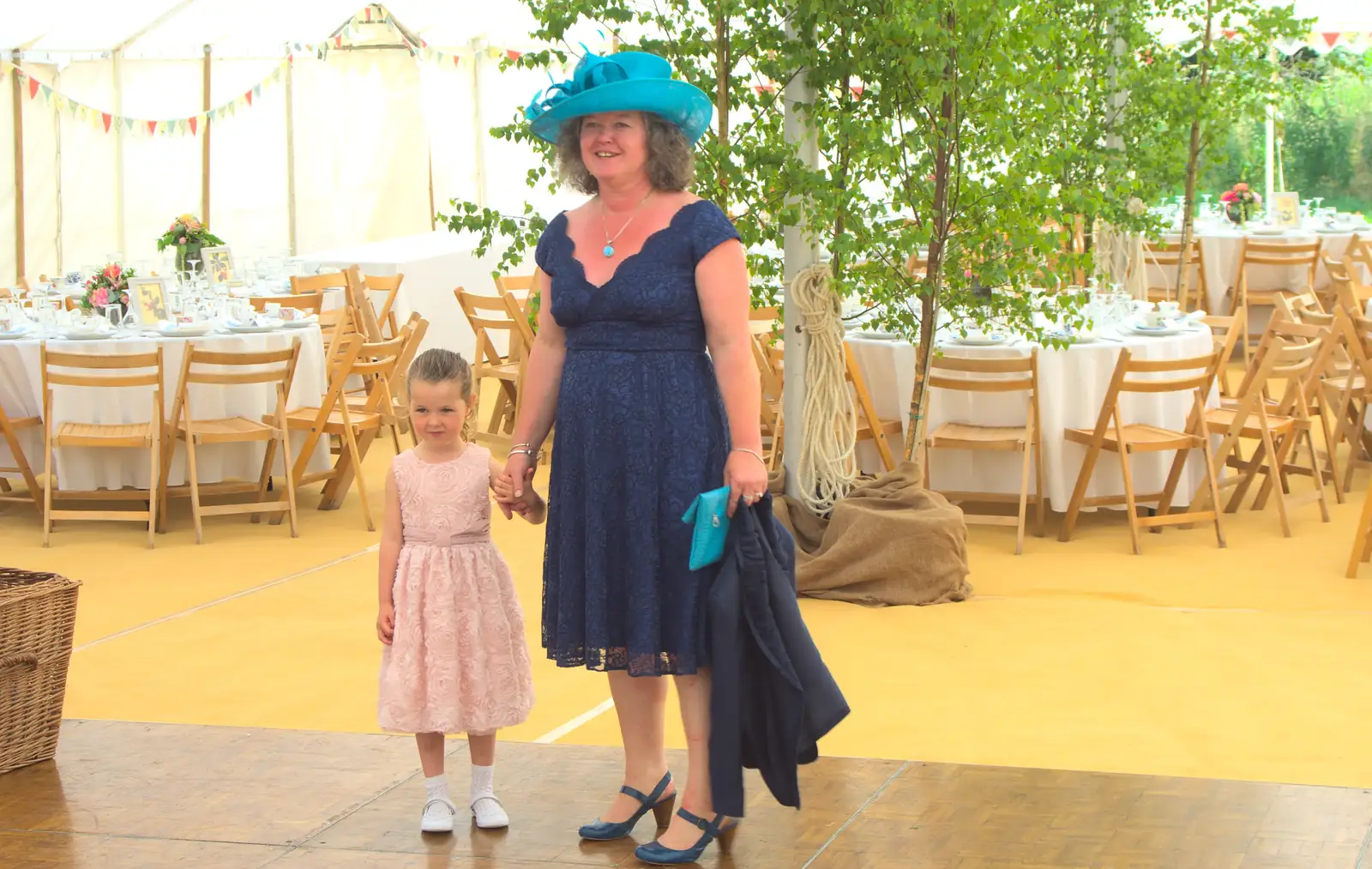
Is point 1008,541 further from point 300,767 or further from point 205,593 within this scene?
point 300,767

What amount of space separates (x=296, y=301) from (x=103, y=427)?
198 cm

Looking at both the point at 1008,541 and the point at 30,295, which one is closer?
the point at 1008,541

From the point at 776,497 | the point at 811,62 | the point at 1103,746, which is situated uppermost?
the point at 811,62

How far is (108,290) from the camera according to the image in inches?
329

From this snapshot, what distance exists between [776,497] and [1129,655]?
1625mm

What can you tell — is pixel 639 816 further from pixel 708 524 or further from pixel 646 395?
pixel 646 395

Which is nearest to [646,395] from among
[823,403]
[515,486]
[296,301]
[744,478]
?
[744,478]

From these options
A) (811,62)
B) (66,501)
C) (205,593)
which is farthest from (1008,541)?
(66,501)

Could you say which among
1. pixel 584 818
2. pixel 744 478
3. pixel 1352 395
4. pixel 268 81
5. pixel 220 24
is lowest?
pixel 584 818

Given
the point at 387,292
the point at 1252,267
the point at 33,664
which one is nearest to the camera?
the point at 33,664

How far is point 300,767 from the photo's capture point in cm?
439

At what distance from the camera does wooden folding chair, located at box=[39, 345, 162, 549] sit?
754cm

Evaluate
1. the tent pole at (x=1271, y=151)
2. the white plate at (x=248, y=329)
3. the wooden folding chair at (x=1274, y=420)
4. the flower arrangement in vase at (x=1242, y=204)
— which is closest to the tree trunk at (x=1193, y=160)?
the flower arrangement in vase at (x=1242, y=204)

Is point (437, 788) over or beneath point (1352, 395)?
beneath
